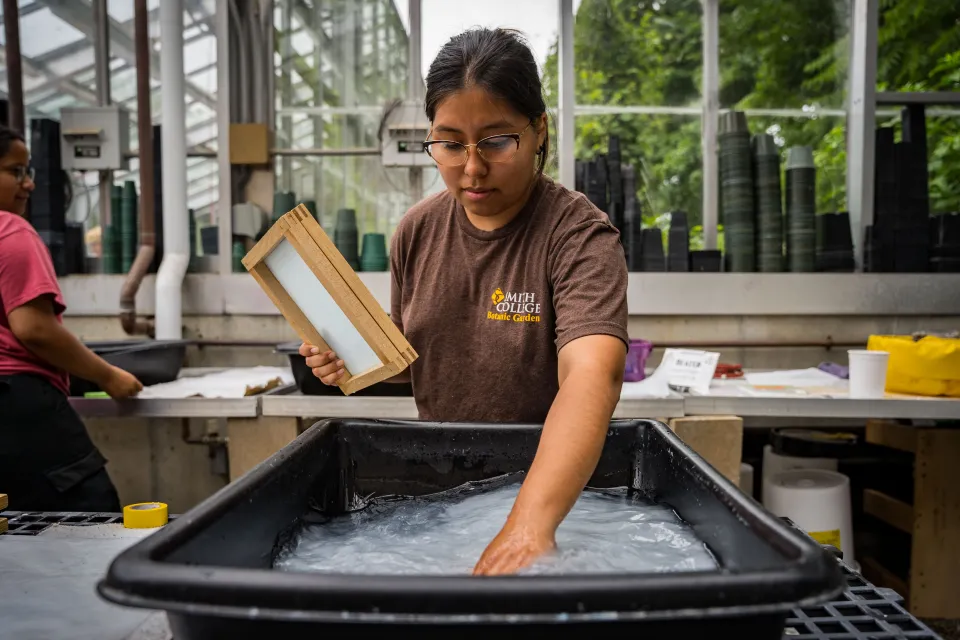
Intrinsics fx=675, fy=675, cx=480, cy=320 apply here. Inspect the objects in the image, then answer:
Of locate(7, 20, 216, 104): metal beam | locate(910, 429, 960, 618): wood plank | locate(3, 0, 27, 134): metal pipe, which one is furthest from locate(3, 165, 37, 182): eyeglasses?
locate(910, 429, 960, 618): wood plank

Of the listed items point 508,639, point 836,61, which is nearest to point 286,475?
point 508,639

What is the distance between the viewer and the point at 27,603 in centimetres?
73

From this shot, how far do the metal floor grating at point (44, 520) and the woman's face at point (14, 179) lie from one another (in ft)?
4.19

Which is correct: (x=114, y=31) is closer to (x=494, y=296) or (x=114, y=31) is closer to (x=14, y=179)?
(x=14, y=179)

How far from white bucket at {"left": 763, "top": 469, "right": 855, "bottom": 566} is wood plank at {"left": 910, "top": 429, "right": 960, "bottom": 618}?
0.33 metres

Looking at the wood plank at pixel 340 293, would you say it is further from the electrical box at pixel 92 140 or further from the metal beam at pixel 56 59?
the metal beam at pixel 56 59

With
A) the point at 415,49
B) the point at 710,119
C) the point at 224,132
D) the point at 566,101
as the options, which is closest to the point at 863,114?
the point at 710,119

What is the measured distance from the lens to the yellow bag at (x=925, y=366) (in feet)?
6.95

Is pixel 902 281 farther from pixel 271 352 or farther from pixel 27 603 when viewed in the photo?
pixel 27 603

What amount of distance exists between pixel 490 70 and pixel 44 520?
37.4 inches

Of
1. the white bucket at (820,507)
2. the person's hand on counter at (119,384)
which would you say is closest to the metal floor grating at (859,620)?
the white bucket at (820,507)

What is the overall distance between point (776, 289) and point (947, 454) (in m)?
0.95

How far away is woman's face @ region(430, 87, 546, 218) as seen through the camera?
1017mm

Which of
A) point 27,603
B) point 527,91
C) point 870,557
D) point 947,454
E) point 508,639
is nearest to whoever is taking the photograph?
point 508,639
